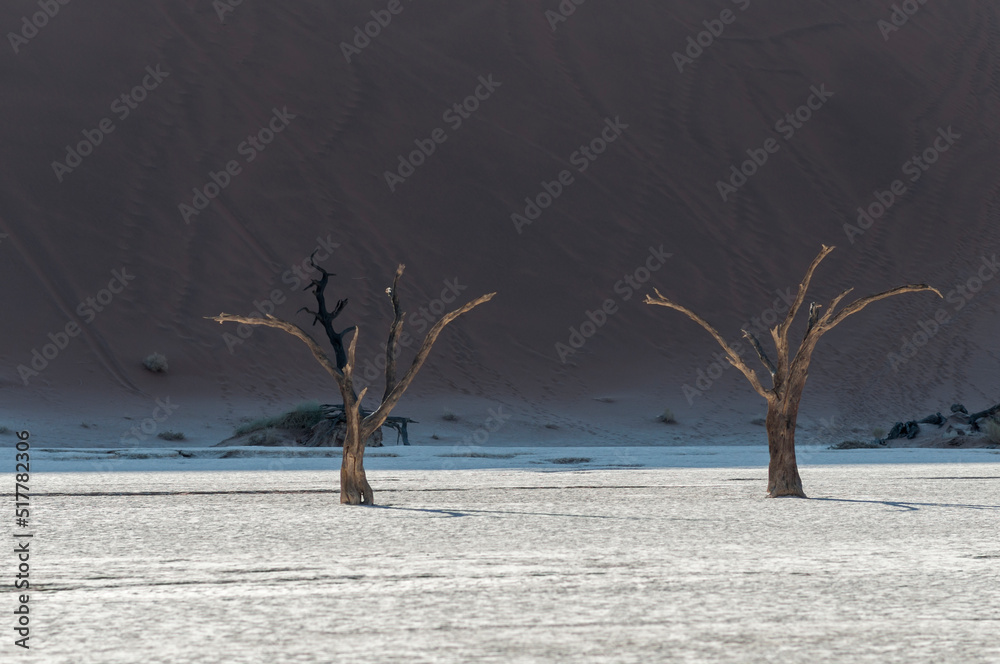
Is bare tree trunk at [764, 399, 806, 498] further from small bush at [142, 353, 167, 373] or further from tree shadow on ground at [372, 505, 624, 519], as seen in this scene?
small bush at [142, 353, 167, 373]

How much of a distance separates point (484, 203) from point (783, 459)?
32230 millimetres

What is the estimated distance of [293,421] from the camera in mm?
28703

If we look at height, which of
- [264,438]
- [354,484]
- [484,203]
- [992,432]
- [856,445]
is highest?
[484,203]

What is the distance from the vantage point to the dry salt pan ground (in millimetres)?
4598

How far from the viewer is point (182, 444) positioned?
2841 cm

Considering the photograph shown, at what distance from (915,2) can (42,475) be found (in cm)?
5785

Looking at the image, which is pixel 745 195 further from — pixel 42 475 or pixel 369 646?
pixel 369 646

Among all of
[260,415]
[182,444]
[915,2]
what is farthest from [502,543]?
[915,2]

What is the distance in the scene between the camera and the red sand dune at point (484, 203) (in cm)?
3706

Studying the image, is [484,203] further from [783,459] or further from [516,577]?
[516,577]

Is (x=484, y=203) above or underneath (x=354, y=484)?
above

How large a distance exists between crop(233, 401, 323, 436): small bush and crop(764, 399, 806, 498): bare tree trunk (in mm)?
16768

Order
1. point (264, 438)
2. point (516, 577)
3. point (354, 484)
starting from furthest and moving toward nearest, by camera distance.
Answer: point (264, 438)
point (354, 484)
point (516, 577)

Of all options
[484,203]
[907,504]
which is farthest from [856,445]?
[484,203]
